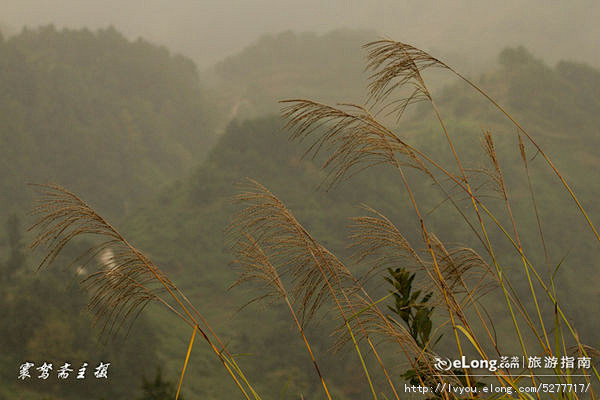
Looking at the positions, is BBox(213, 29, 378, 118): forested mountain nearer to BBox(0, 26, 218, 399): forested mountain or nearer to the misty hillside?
BBox(0, 26, 218, 399): forested mountain

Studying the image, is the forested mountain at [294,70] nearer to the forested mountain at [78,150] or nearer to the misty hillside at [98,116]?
the forested mountain at [78,150]

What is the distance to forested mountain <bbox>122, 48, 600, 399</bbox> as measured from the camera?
12.6 metres

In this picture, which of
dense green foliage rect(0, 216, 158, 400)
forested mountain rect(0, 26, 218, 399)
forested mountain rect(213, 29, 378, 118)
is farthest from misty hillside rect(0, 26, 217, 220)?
dense green foliage rect(0, 216, 158, 400)

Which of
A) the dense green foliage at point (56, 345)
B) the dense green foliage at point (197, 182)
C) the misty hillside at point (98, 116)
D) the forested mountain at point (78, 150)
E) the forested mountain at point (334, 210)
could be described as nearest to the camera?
the dense green foliage at point (56, 345)

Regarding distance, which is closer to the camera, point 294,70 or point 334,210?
point 334,210

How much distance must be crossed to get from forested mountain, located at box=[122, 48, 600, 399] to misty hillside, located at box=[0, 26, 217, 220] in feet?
27.4

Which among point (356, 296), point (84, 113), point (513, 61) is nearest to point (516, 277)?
point (356, 296)

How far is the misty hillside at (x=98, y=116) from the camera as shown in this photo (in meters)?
28.4

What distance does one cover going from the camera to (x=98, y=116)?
1409 inches

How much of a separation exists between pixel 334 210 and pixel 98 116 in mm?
24515

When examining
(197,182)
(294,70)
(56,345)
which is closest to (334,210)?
(197,182)

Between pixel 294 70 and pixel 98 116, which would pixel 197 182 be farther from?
pixel 294 70

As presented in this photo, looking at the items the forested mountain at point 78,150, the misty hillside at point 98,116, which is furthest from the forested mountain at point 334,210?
the misty hillside at point 98,116

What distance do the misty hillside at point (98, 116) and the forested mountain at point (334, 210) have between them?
329 inches
